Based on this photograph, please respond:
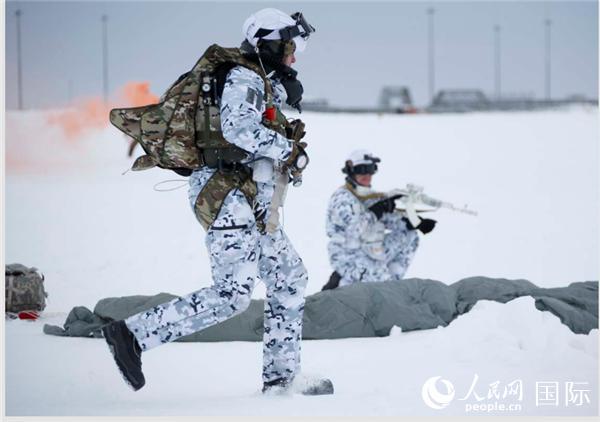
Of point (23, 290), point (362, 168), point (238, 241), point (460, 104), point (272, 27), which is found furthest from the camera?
point (460, 104)

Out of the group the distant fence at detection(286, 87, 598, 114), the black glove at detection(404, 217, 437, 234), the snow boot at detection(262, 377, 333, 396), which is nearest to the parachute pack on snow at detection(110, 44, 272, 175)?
the snow boot at detection(262, 377, 333, 396)

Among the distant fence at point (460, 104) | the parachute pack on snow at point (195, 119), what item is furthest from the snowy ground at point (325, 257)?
the distant fence at point (460, 104)

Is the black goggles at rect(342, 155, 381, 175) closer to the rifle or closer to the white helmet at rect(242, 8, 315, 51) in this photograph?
the rifle

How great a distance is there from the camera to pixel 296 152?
500cm

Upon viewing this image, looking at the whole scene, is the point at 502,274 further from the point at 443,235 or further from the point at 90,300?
the point at 90,300

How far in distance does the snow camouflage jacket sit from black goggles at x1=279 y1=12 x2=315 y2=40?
0.79ft

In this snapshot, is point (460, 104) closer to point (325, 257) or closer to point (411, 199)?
point (325, 257)

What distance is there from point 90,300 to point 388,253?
8.68 feet

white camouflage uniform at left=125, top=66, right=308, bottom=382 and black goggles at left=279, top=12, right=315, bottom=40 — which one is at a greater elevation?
black goggles at left=279, top=12, right=315, bottom=40

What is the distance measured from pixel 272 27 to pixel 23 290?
3.41 meters

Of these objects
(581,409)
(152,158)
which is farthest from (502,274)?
(152,158)

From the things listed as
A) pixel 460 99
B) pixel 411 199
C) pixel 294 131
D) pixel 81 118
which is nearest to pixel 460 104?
pixel 460 99

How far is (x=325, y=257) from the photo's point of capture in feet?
46.5

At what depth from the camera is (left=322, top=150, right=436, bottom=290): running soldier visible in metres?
9.50
